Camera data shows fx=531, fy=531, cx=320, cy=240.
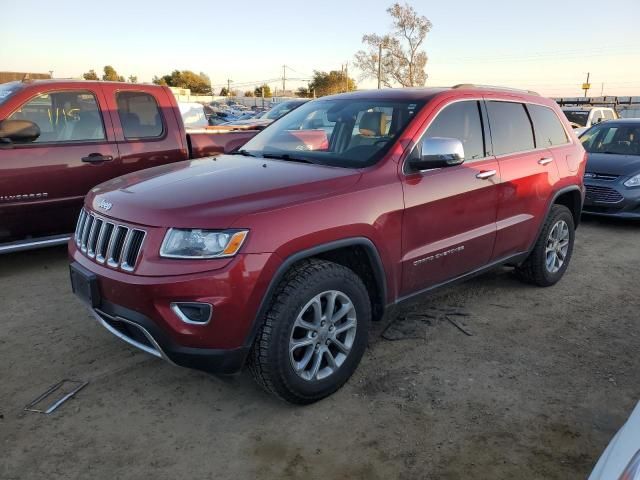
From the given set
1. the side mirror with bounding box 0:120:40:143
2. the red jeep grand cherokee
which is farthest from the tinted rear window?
the side mirror with bounding box 0:120:40:143

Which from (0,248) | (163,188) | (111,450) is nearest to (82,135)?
(0,248)

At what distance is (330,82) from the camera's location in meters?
63.2

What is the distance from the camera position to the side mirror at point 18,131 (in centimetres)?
489

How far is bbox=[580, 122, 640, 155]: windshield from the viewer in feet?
27.7

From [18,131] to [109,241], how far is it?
2794mm

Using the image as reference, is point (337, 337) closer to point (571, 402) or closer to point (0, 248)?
point (571, 402)

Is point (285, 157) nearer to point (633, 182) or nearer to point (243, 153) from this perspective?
point (243, 153)

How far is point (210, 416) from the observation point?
2953mm

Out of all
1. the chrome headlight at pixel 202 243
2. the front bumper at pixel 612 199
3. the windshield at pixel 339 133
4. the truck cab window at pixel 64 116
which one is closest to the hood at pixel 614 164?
the front bumper at pixel 612 199

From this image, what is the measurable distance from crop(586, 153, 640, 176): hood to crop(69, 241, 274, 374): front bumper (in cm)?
695

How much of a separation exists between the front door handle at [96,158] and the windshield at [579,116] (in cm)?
1296

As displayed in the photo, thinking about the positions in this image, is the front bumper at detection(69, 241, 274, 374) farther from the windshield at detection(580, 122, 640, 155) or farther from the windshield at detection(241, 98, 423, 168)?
the windshield at detection(580, 122, 640, 155)

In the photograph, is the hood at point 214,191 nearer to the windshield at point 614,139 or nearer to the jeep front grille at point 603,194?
the jeep front grille at point 603,194

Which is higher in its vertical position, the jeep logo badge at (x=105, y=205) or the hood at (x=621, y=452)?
the jeep logo badge at (x=105, y=205)
